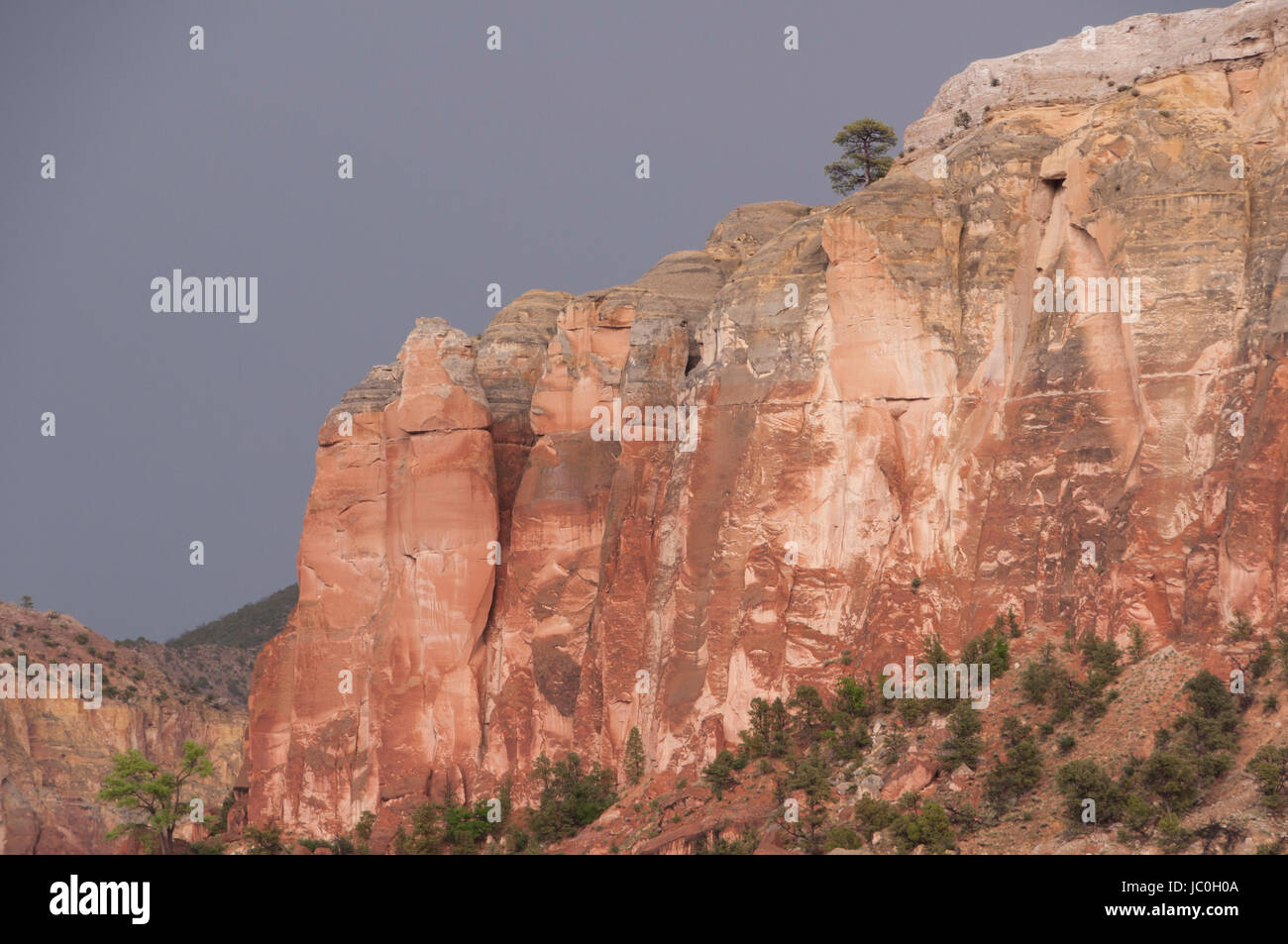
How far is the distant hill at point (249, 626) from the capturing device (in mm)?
143000

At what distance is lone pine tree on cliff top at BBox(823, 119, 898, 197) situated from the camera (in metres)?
78.8

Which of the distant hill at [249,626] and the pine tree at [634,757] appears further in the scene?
the distant hill at [249,626]

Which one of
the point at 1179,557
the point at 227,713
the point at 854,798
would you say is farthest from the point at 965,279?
the point at 227,713

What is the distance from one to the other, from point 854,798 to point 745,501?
11845 millimetres

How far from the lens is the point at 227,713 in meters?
114
